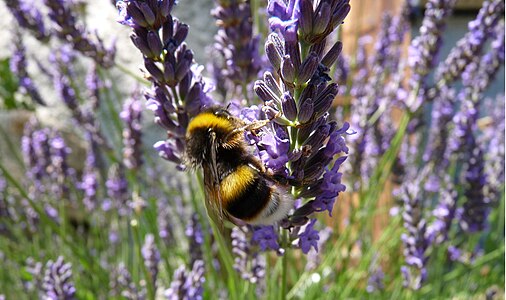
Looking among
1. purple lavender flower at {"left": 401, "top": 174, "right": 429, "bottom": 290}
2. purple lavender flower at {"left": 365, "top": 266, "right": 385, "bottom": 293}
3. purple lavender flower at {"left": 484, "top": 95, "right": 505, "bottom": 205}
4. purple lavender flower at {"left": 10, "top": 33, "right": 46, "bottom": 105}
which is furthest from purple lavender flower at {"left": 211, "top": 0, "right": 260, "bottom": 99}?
purple lavender flower at {"left": 10, "top": 33, "right": 46, "bottom": 105}

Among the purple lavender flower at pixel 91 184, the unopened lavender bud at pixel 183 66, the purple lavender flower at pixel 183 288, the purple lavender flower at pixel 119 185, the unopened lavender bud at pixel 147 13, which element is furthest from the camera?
the purple lavender flower at pixel 91 184

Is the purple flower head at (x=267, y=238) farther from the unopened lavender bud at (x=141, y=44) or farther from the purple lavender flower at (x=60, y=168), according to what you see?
the purple lavender flower at (x=60, y=168)

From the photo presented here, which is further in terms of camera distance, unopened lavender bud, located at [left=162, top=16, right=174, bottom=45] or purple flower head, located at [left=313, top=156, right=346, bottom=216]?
unopened lavender bud, located at [left=162, top=16, right=174, bottom=45]

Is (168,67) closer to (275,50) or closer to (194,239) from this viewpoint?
(275,50)

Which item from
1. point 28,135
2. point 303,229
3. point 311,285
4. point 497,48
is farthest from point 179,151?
point 28,135

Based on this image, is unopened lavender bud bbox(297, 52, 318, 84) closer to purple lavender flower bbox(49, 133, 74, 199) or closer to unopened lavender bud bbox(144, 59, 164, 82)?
unopened lavender bud bbox(144, 59, 164, 82)

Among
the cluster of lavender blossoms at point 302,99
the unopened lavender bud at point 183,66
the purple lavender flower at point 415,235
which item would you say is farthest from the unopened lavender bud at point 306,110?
the purple lavender flower at point 415,235

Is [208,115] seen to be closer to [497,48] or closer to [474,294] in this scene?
[497,48]

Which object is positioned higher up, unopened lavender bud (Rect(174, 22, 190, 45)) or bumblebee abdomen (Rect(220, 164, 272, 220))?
unopened lavender bud (Rect(174, 22, 190, 45))
